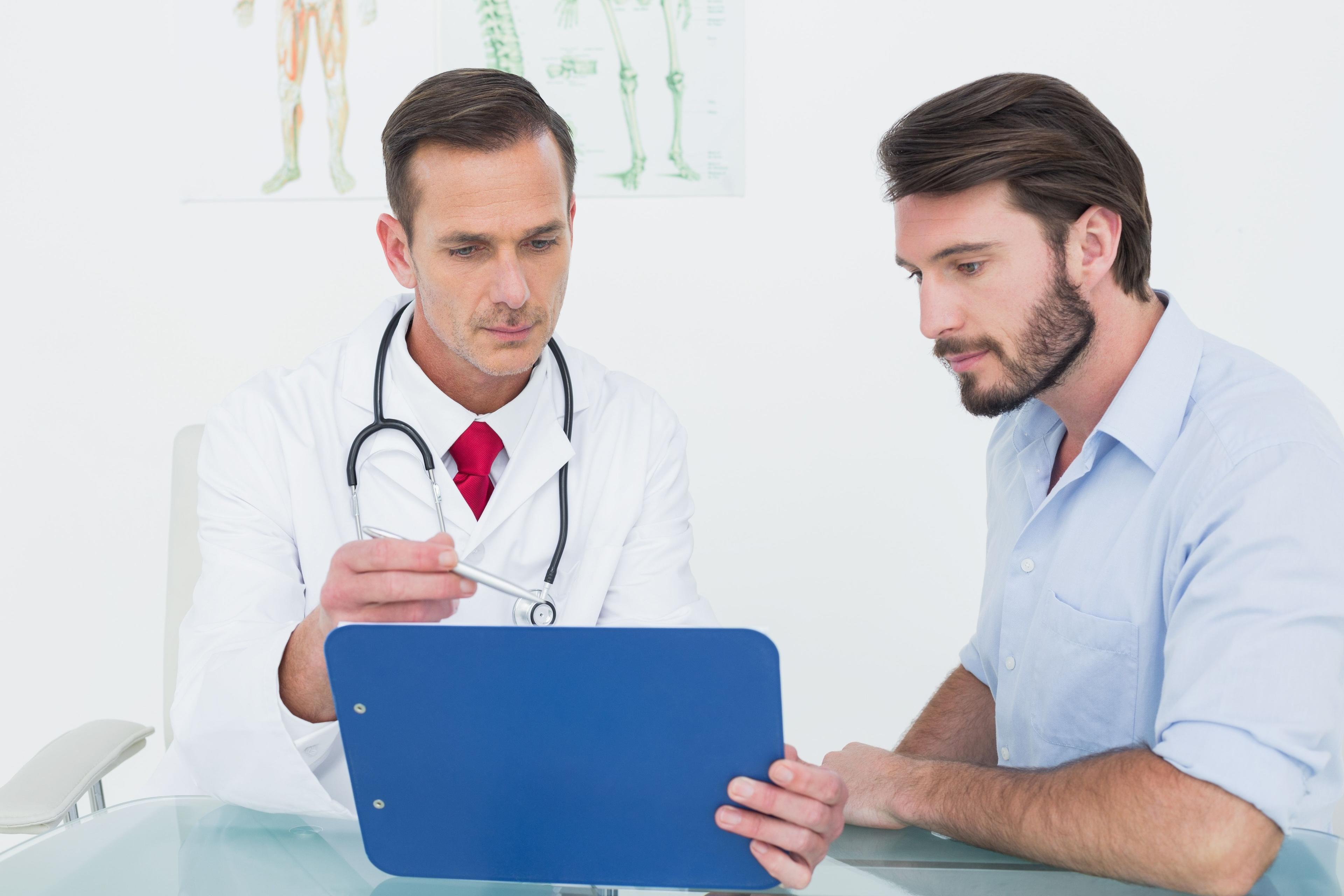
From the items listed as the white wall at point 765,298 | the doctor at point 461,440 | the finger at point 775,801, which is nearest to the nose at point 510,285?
the doctor at point 461,440

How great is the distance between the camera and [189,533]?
170 centimetres

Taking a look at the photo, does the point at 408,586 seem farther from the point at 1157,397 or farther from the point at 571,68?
the point at 571,68

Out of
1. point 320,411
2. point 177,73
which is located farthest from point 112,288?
point 320,411

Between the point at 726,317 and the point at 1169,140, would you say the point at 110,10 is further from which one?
the point at 1169,140

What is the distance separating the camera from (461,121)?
1.46 meters

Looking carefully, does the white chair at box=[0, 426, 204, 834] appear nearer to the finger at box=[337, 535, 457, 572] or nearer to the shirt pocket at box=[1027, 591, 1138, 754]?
the finger at box=[337, 535, 457, 572]

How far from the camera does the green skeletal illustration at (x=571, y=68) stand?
2436mm

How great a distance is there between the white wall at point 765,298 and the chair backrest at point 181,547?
89 cm

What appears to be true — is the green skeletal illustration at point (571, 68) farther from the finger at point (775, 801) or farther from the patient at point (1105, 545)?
the finger at point (775, 801)

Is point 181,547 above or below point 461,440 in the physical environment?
below

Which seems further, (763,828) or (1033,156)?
(1033,156)

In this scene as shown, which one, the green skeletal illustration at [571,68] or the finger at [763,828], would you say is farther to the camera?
the green skeletal illustration at [571,68]

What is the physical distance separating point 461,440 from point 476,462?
0.04m

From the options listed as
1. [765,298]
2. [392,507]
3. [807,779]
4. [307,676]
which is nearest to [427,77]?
[765,298]
